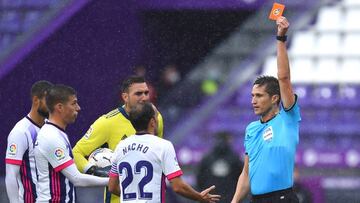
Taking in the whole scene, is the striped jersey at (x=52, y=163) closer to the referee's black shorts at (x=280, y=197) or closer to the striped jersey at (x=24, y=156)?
the striped jersey at (x=24, y=156)

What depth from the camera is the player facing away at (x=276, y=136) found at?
5.91 meters

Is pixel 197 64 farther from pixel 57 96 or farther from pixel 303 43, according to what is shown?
pixel 57 96

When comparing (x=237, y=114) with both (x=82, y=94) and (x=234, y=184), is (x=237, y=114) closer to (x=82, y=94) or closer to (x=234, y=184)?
(x=82, y=94)

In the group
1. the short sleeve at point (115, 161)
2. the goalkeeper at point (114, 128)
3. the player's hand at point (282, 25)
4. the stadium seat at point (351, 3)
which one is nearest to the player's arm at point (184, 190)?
the short sleeve at point (115, 161)

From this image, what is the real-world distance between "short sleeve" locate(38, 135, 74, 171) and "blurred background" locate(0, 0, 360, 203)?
5.63 m

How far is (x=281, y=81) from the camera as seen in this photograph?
19.2ft

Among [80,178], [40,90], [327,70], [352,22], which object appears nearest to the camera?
[80,178]

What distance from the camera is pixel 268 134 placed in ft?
19.8

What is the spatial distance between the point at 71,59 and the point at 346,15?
605 centimetres

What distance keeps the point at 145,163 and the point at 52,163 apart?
0.80 meters

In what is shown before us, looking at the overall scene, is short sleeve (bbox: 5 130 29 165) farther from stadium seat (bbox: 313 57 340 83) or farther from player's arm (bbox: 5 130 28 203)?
stadium seat (bbox: 313 57 340 83)

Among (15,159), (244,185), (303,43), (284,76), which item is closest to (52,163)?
(15,159)

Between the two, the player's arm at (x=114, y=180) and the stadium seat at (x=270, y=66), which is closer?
the player's arm at (x=114, y=180)

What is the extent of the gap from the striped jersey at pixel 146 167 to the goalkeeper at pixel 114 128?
0.94 m
